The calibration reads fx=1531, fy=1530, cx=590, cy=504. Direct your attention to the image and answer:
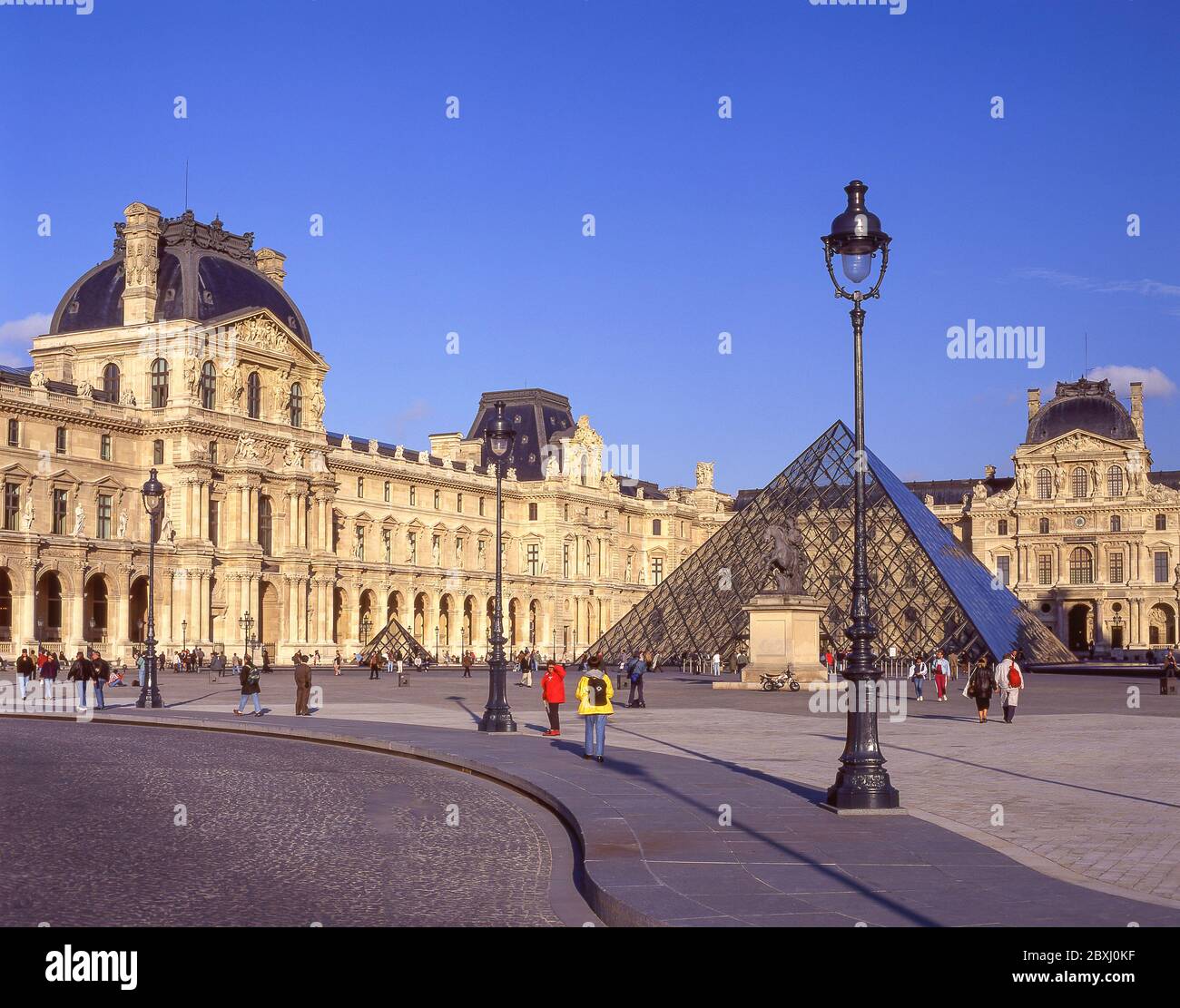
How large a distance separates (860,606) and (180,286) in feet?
203

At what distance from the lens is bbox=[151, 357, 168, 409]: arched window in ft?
229

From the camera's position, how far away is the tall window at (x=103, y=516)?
6644cm

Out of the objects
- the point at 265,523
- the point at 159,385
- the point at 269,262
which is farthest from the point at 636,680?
the point at 269,262

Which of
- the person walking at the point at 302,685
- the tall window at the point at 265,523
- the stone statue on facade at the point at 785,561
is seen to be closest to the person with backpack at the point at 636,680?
the person walking at the point at 302,685

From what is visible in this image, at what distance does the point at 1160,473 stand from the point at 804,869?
115 metres

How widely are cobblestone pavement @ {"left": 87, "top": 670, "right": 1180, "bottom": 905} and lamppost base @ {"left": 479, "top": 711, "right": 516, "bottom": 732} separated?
155 centimetres

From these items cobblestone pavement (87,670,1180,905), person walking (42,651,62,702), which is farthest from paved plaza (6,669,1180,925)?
person walking (42,651,62,702)

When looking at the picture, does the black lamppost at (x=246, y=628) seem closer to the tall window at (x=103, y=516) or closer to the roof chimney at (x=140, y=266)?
the tall window at (x=103, y=516)

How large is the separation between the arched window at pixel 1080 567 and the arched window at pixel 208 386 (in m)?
64.9

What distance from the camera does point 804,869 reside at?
9.99 meters

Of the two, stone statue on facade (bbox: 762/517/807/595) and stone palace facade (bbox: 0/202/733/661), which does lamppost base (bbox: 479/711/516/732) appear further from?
stone palace facade (bbox: 0/202/733/661)

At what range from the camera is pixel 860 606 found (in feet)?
45.5
